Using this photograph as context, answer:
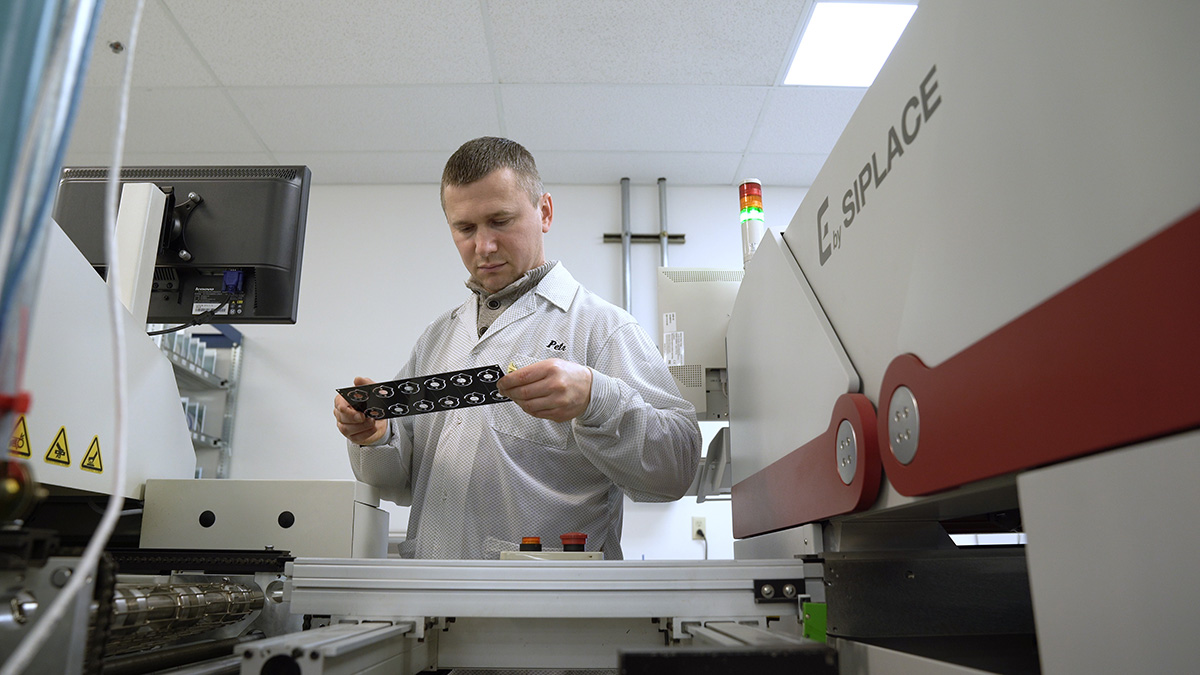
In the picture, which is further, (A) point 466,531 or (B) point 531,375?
(A) point 466,531

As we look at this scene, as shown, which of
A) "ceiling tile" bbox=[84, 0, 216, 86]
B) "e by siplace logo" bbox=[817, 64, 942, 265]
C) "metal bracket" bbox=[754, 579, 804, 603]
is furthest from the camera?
"ceiling tile" bbox=[84, 0, 216, 86]

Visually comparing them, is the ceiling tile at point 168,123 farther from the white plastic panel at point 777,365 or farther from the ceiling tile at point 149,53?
the white plastic panel at point 777,365

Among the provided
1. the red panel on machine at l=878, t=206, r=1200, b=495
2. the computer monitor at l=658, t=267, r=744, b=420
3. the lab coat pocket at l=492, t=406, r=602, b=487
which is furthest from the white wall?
the red panel on machine at l=878, t=206, r=1200, b=495

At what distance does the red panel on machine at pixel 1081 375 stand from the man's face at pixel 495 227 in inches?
37.6

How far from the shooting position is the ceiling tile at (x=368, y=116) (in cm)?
274

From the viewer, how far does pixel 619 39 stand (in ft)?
8.13

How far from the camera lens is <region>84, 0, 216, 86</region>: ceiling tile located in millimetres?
2326

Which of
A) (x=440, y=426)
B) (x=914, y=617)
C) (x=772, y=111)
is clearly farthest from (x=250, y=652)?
(x=772, y=111)

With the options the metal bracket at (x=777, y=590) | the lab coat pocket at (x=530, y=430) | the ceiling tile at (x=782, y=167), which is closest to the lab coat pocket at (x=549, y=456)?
the lab coat pocket at (x=530, y=430)

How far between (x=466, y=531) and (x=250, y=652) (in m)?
0.71

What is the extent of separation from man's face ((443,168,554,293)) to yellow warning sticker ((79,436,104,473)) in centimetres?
66

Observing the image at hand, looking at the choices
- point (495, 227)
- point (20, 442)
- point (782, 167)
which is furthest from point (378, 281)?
point (20, 442)

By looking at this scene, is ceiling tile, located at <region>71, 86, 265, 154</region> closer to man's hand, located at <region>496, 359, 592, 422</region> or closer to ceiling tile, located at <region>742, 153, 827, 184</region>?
ceiling tile, located at <region>742, 153, 827, 184</region>

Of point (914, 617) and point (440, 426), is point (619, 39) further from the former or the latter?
point (914, 617)
